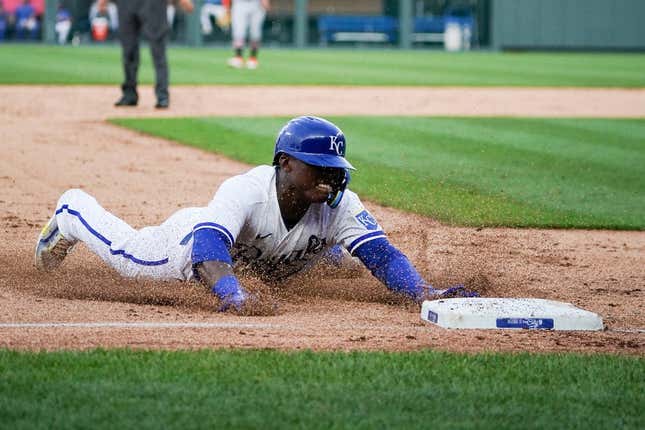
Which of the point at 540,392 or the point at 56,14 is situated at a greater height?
the point at 56,14

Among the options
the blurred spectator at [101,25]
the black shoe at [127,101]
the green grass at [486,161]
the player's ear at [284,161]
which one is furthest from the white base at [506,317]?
the blurred spectator at [101,25]

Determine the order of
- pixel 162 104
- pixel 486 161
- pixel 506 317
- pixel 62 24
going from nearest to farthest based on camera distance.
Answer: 1. pixel 506 317
2. pixel 486 161
3. pixel 162 104
4. pixel 62 24

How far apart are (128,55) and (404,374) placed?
36.4 feet

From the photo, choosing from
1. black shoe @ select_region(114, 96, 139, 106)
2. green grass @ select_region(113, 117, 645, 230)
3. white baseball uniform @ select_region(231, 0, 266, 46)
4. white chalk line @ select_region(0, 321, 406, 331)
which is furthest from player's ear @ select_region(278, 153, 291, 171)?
white baseball uniform @ select_region(231, 0, 266, 46)

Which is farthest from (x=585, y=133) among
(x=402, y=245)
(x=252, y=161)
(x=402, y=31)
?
(x=402, y=31)

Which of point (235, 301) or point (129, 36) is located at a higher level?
point (129, 36)

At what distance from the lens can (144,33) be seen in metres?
14.5

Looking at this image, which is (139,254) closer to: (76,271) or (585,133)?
(76,271)

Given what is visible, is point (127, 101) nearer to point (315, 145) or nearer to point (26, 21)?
point (315, 145)

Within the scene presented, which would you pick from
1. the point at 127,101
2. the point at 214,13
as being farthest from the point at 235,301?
the point at 214,13

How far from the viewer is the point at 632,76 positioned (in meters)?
23.8

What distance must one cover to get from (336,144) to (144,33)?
9.79 metres

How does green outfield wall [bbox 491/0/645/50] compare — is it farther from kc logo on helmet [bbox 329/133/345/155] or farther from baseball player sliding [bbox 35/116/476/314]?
kc logo on helmet [bbox 329/133/345/155]

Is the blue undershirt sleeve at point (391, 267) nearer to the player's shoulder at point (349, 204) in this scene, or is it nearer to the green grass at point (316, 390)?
the player's shoulder at point (349, 204)
